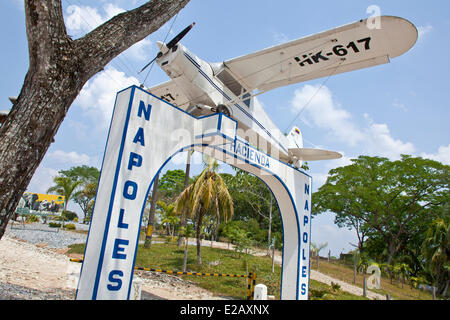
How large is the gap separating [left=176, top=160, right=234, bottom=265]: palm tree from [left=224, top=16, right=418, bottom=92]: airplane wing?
3.99m

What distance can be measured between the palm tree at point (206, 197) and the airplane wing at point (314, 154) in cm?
343

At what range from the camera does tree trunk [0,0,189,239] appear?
3178mm

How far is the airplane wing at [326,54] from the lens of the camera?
6.39 metres

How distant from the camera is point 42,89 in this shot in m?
3.41

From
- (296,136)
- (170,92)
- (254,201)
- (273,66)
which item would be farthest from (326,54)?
(254,201)

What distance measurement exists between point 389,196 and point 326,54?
19.5 m

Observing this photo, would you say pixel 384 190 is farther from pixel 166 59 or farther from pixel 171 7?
pixel 171 7

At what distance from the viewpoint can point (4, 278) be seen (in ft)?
20.0

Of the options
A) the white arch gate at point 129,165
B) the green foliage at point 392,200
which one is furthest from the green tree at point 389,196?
the white arch gate at point 129,165

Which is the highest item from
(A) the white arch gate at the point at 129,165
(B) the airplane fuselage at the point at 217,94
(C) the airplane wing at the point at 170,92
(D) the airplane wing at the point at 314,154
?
(C) the airplane wing at the point at 170,92

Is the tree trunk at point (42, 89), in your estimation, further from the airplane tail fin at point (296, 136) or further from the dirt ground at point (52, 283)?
the airplane tail fin at point (296, 136)

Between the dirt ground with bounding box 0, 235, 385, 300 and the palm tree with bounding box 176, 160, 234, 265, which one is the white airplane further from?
the dirt ground with bounding box 0, 235, 385, 300

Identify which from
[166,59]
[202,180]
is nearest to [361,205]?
[202,180]

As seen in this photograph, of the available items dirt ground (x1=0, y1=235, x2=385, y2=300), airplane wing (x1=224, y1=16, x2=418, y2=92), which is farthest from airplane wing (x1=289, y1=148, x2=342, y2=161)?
dirt ground (x1=0, y1=235, x2=385, y2=300)
